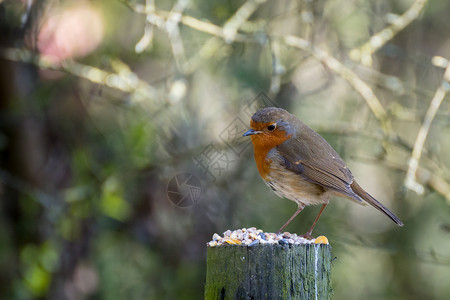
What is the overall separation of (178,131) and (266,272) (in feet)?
9.97

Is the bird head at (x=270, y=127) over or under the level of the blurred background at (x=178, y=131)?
under

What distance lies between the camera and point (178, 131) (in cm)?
524

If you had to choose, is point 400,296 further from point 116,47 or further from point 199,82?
point 116,47

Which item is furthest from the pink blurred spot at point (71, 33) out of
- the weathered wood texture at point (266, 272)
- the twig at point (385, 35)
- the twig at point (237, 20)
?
the weathered wood texture at point (266, 272)

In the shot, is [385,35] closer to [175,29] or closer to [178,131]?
[175,29]

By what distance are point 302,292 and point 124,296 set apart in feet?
12.1

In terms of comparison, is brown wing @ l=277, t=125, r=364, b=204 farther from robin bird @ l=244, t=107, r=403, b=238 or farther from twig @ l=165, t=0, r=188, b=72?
twig @ l=165, t=0, r=188, b=72

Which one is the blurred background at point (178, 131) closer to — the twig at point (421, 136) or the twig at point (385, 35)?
the twig at point (385, 35)

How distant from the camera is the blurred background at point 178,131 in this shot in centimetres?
509

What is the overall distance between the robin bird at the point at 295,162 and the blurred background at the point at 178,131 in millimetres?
1030

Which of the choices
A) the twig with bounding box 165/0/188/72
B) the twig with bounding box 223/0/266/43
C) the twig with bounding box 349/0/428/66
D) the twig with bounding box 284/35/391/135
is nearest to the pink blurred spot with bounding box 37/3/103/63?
the twig with bounding box 165/0/188/72

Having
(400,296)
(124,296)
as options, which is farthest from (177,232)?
(400,296)

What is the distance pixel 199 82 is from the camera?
18.5ft

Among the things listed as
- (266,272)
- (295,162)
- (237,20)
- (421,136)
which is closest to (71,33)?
(237,20)
